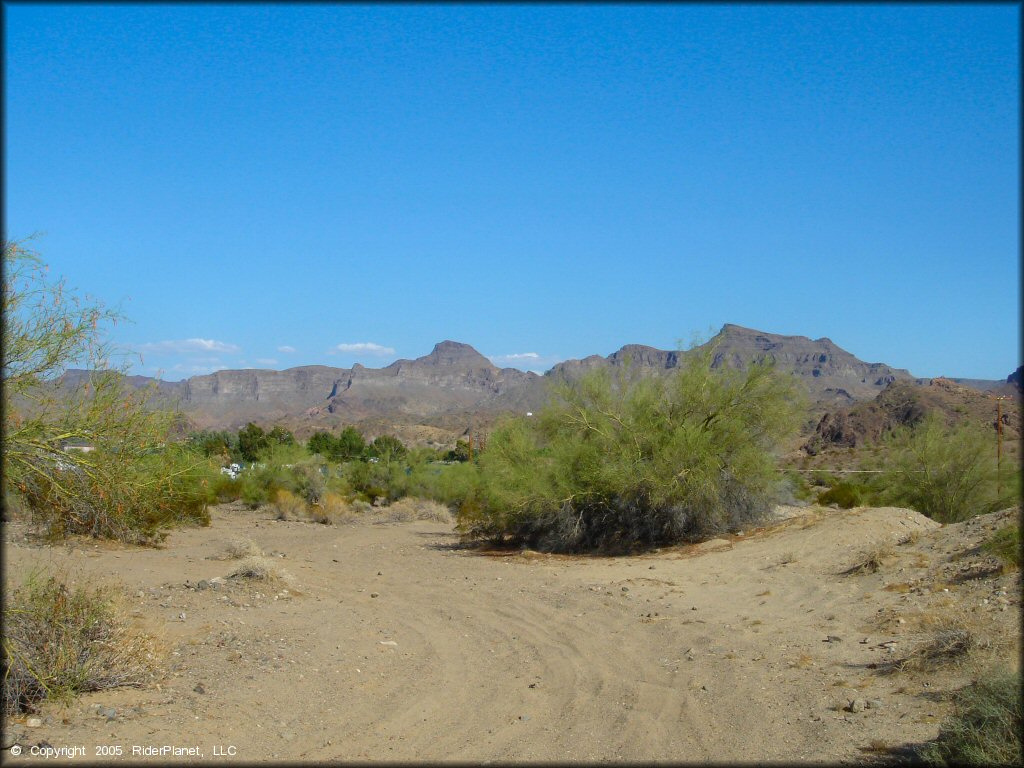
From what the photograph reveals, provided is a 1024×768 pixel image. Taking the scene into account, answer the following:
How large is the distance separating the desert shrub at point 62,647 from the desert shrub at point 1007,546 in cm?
1183

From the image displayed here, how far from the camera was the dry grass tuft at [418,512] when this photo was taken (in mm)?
39472

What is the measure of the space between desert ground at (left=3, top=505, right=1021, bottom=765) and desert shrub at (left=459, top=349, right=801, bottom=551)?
3891 millimetres

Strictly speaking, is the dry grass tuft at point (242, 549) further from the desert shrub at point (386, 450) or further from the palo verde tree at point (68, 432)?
the desert shrub at point (386, 450)

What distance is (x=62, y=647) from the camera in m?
8.52

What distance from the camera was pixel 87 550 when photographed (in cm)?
2161

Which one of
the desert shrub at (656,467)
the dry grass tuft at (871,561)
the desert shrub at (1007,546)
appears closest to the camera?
the desert shrub at (1007,546)

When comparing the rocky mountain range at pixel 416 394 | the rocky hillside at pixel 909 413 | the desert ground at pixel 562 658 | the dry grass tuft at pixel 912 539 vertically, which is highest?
the rocky mountain range at pixel 416 394

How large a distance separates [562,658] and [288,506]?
30713 mm

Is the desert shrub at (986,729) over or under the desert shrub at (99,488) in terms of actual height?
under

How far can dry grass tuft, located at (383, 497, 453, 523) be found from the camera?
3947 centimetres

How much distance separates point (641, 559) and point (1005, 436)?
17.0 m

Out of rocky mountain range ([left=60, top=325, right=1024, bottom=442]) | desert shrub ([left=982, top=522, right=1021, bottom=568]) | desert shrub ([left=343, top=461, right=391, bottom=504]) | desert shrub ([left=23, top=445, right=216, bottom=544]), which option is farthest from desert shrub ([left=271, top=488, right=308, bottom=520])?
rocky mountain range ([left=60, top=325, right=1024, bottom=442])

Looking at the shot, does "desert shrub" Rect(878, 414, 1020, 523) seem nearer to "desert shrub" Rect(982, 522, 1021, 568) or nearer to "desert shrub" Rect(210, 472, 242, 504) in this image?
"desert shrub" Rect(982, 522, 1021, 568)

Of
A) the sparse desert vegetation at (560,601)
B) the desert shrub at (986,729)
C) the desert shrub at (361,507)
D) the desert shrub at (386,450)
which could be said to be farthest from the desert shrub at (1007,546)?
the desert shrub at (386,450)
